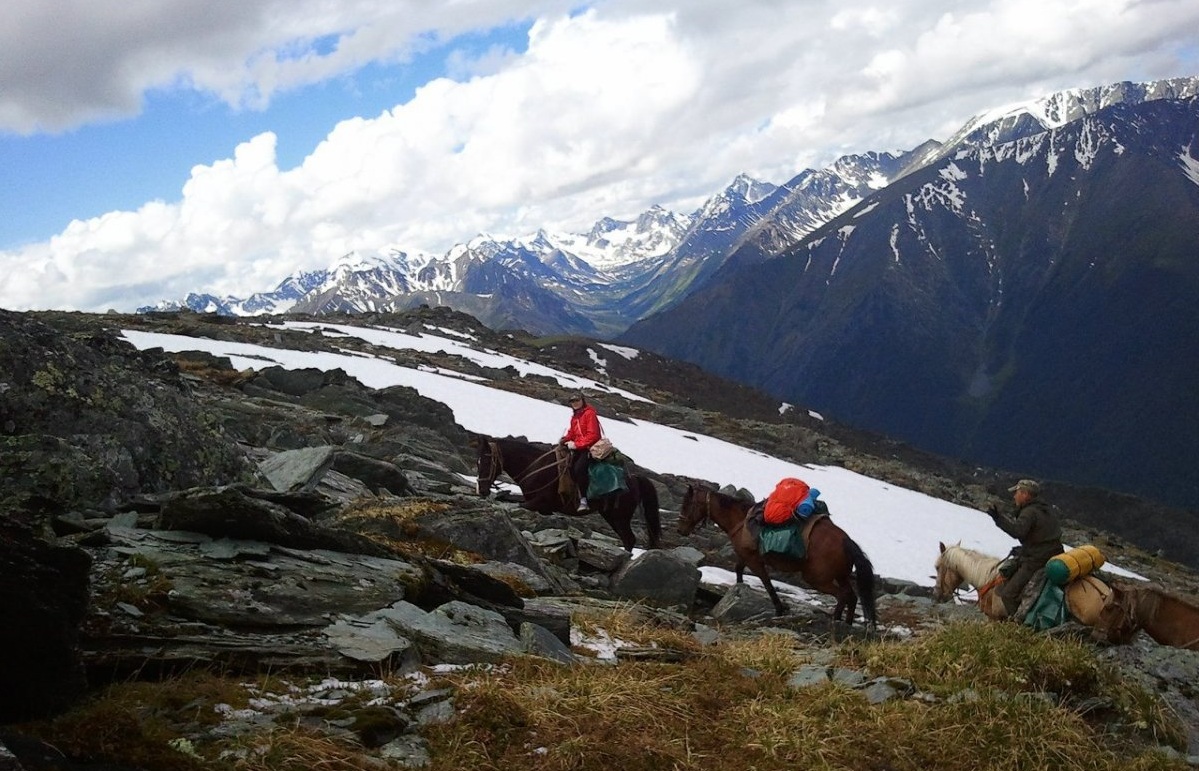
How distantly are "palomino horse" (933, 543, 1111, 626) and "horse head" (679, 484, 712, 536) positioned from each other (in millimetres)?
5457

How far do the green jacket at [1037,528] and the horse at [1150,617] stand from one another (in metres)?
1.83

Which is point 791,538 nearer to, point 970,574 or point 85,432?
point 970,574

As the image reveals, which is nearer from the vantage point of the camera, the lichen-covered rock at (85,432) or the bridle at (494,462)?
the lichen-covered rock at (85,432)

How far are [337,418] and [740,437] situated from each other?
34974mm

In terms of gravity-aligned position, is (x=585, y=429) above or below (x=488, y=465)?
above

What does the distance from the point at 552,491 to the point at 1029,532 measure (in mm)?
10239

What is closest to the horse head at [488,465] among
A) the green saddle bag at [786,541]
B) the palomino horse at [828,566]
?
the palomino horse at [828,566]

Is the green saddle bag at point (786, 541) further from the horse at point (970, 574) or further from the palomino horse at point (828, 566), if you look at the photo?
the horse at point (970, 574)

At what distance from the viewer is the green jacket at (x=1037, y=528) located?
13688 millimetres

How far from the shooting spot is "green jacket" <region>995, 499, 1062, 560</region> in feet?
44.9

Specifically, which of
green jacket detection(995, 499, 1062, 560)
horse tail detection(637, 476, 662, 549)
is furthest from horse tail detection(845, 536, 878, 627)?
horse tail detection(637, 476, 662, 549)

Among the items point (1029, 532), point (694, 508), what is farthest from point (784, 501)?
point (1029, 532)

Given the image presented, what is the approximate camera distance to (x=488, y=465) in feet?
66.5

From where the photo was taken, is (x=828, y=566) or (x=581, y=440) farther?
(x=581, y=440)
